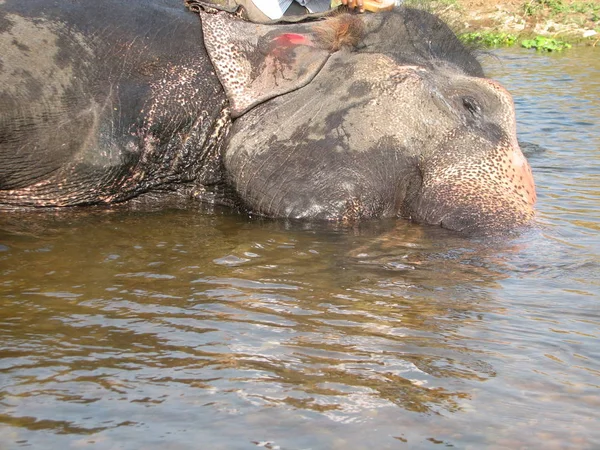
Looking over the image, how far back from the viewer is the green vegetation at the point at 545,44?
49.9 ft

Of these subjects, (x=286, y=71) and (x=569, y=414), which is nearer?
(x=569, y=414)

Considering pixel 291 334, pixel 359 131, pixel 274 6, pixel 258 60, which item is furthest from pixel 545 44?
pixel 291 334

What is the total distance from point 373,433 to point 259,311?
1.04 m

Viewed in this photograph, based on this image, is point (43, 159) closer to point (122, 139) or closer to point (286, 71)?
point (122, 139)

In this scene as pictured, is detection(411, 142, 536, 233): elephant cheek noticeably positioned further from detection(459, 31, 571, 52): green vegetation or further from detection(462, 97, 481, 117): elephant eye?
detection(459, 31, 571, 52): green vegetation

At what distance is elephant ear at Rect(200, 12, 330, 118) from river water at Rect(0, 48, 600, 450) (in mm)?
703

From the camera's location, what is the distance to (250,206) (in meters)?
4.99

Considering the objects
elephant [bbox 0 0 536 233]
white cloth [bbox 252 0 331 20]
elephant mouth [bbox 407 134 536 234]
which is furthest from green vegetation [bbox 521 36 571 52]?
→ elephant mouth [bbox 407 134 536 234]

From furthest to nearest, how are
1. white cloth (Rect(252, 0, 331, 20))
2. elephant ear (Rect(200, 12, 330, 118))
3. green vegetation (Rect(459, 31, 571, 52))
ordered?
green vegetation (Rect(459, 31, 571, 52)), white cloth (Rect(252, 0, 331, 20)), elephant ear (Rect(200, 12, 330, 118))

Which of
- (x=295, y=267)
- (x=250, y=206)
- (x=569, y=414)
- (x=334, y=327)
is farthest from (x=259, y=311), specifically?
(x=250, y=206)

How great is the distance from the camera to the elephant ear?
4.97 metres

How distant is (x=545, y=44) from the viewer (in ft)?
51.1

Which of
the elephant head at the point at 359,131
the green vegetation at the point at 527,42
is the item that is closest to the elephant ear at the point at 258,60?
the elephant head at the point at 359,131

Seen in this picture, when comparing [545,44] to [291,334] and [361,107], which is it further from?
[291,334]
